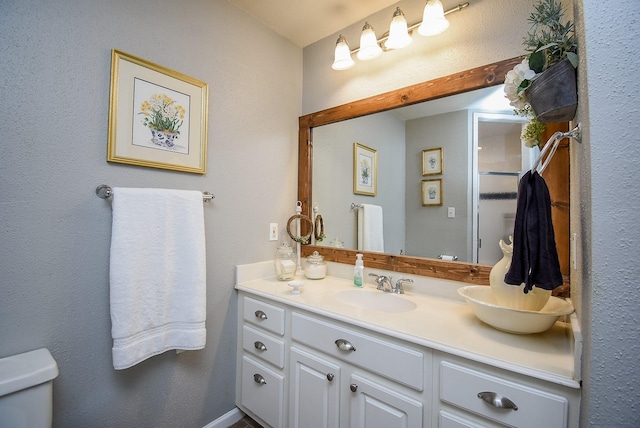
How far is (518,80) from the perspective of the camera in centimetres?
83

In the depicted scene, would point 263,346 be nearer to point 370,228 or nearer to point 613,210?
point 370,228

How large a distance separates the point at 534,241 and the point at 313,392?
1036 millimetres

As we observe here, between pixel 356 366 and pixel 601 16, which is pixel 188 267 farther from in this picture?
pixel 601 16

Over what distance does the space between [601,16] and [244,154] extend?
1510mm

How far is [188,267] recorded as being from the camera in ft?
4.16

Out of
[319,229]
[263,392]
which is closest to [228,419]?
[263,392]

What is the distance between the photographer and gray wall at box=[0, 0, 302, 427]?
37.7 inches

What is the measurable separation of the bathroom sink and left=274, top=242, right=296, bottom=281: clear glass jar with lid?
1.21ft

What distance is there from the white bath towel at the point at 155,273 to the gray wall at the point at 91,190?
12 centimetres

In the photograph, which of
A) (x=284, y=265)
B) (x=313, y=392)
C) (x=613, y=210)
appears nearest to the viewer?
(x=613, y=210)

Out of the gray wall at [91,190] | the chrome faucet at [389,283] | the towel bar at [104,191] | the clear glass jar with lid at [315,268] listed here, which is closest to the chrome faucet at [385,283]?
the chrome faucet at [389,283]

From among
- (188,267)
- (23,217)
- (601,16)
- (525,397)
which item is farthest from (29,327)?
(601,16)

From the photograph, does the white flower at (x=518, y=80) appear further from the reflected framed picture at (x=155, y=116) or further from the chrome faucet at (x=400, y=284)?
the reflected framed picture at (x=155, y=116)

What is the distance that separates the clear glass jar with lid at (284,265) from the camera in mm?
1651
